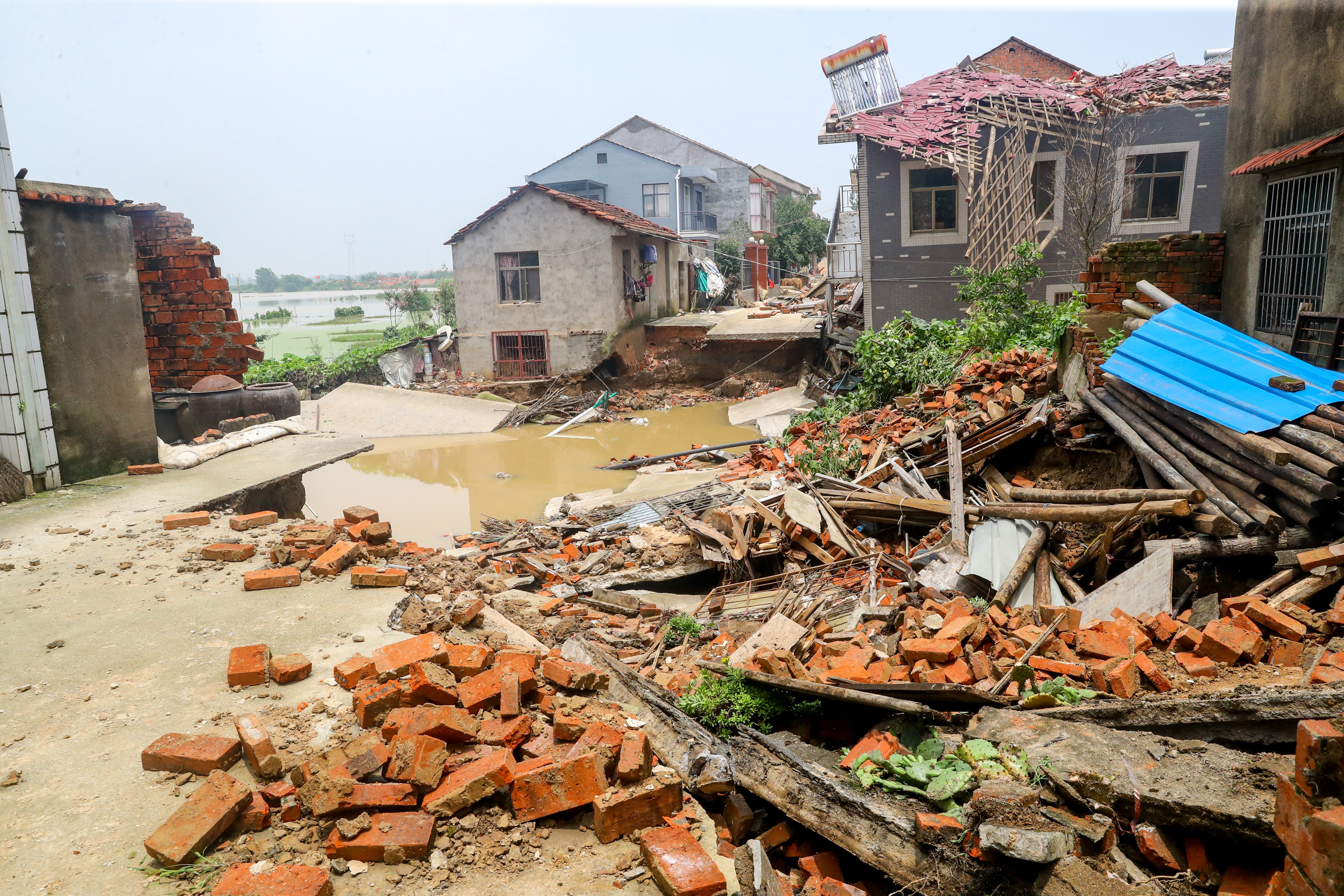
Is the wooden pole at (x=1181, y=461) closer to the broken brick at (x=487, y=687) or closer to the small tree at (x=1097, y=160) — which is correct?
the broken brick at (x=487, y=687)

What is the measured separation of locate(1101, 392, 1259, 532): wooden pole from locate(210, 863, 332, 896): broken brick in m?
5.40

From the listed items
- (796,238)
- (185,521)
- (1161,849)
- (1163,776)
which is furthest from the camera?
(796,238)

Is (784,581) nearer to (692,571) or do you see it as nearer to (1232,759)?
(692,571)

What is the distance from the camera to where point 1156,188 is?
16.0m

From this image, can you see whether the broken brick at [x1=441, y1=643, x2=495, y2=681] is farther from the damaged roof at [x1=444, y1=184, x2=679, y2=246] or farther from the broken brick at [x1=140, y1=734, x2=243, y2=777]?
the damaged roof at [x1=444, y1=184, x2=679, y2=246]

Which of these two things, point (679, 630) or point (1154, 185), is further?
point (1154, 185)

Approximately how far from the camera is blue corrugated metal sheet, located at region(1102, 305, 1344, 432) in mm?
5645

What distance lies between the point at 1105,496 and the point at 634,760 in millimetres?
4353

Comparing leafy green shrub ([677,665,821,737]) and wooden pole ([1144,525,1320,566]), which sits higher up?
wooden pole ([1144,525,1320,566])

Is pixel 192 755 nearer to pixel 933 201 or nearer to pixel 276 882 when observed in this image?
pixel 276 882

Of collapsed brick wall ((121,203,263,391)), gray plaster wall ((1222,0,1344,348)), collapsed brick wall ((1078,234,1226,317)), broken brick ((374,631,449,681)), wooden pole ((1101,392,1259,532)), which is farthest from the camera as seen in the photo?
collapsed brick wall ((121,203,263,391))

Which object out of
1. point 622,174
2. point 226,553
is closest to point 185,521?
point 226,553

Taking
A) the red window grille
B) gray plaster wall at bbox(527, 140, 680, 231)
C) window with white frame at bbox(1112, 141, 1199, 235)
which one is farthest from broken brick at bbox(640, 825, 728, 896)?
Answer: gray plaster wall at bbox(527, 140, 680, 231)

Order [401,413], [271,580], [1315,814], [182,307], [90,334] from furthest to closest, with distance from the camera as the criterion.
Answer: [401,413] → [182,307] → [90,334] → [271,580] → [1315,814]
